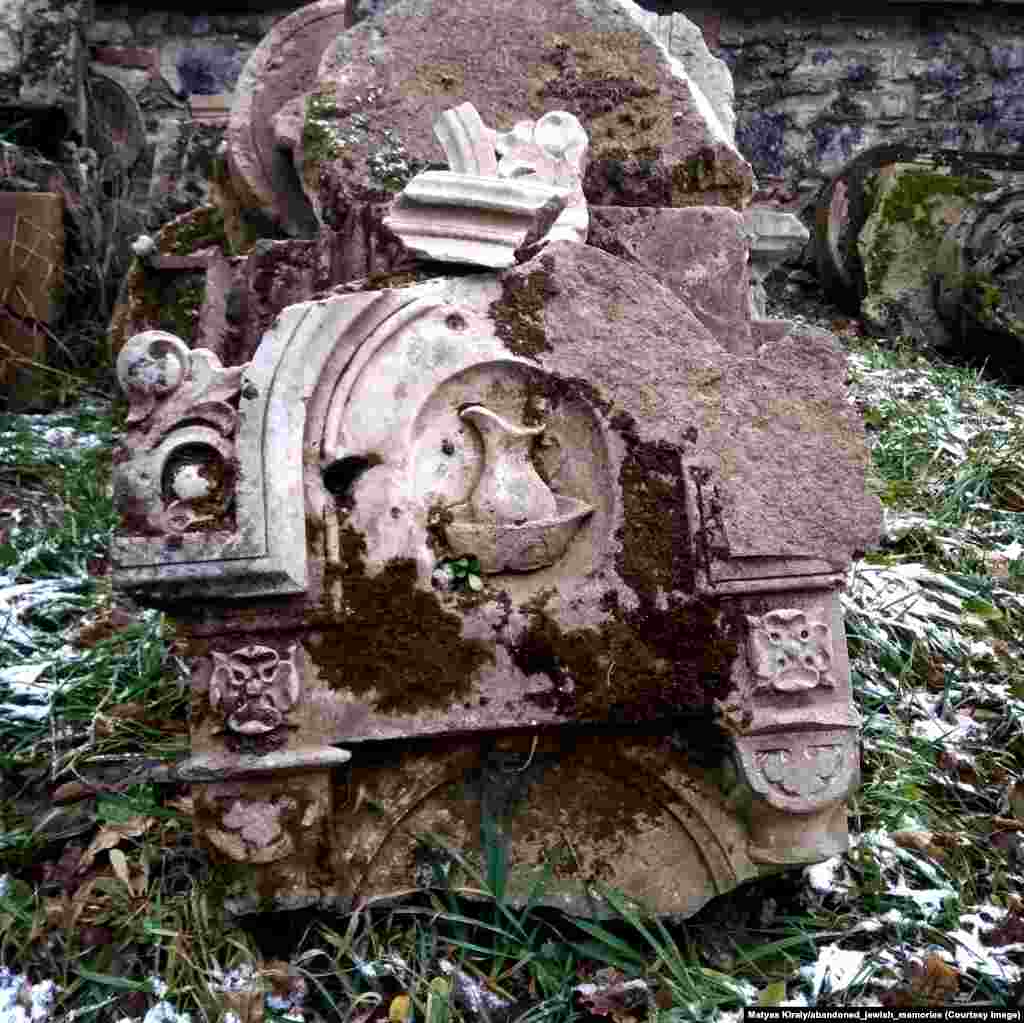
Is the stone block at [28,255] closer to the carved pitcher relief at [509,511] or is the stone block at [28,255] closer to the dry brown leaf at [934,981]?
the carved pitcher relief at [509,511]

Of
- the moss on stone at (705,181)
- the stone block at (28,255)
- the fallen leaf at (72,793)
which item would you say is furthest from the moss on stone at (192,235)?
the fallen leaf at (72,793)

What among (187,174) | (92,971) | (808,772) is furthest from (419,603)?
(187,174)

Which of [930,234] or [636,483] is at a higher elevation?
[930,234]

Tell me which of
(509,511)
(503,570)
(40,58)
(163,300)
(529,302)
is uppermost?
(40,58)

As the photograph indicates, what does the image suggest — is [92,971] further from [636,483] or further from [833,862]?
[833,862]

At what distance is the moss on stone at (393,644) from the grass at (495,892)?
0.36 metres

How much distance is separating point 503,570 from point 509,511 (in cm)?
11

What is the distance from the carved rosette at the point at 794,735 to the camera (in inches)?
82.7

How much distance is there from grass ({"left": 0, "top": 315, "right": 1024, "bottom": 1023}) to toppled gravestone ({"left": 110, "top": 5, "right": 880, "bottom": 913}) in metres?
0.11

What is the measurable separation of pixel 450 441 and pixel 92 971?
1181mm

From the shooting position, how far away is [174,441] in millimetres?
1990

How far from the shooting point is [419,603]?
6.82 feet

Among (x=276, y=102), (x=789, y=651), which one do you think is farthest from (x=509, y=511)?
(x=276, y=102)

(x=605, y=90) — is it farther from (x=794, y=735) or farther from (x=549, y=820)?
(x=549, y=820)
